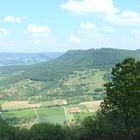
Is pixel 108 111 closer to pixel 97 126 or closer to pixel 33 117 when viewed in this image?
pixel 97 126

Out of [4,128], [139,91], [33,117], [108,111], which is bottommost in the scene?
[33,117]

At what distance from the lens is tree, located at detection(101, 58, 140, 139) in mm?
41250

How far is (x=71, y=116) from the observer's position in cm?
19038

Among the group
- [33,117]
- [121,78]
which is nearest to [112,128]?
[121,78]

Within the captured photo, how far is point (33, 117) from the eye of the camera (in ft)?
629

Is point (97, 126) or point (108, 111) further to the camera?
point (97, 126)

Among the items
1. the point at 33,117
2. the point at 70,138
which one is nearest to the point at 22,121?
the point at 33,117

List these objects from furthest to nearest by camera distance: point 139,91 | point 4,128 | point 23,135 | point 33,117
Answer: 1. point 33,117
2. point 4,128
3. point 23,135
4. point 139,91

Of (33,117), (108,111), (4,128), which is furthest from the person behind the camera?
(33,117)

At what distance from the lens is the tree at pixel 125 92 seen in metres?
41.2

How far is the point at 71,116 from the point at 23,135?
116007 mm

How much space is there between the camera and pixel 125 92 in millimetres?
41312

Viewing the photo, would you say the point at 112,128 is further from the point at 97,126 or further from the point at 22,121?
the point at 22,121

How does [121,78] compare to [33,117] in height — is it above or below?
above
